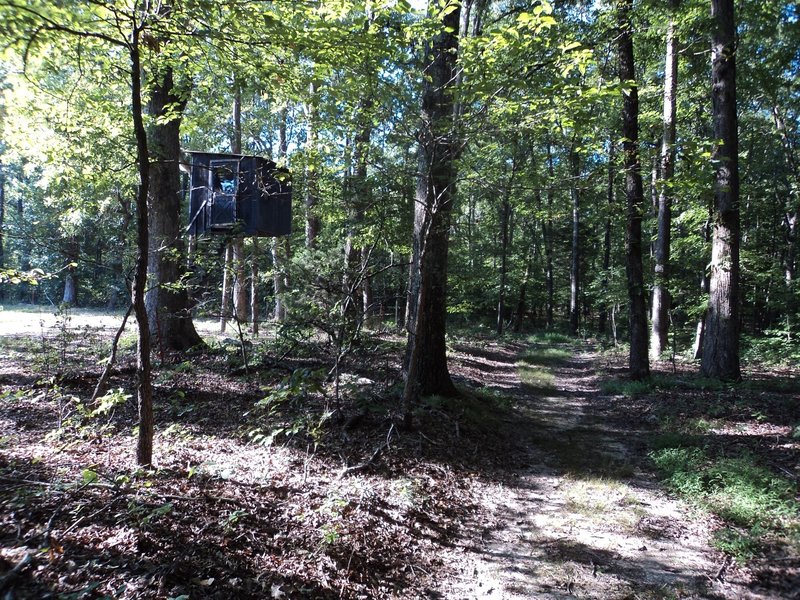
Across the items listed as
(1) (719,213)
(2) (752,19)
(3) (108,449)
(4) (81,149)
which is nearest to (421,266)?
(3) (108,449)

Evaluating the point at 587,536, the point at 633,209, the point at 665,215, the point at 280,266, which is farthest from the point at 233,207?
the point at 665,215

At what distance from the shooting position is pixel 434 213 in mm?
5555

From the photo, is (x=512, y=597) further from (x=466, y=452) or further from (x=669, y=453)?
(x=669, y=453)

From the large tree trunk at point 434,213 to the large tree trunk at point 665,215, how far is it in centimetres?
460

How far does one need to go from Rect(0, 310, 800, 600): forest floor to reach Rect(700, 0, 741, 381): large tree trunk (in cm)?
125

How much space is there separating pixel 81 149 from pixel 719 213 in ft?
38.2

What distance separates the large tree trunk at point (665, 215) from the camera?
11057mm

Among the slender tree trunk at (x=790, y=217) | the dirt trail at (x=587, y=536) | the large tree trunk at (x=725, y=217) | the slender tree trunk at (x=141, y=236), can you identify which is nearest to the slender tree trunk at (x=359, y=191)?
the slender tree trunk at (x=141, y=236)

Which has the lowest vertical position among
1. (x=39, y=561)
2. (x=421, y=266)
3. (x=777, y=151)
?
(x=39, y=561)

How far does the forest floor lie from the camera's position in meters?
3.08

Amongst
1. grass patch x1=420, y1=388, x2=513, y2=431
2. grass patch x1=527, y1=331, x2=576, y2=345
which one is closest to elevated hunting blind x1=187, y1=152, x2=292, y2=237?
grass patch x1=420, y1=388, x2=513, y2=431

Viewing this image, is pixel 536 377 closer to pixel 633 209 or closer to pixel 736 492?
pixel 633 209

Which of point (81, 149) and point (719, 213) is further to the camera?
point (719, 213)

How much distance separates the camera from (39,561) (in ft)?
8.45
